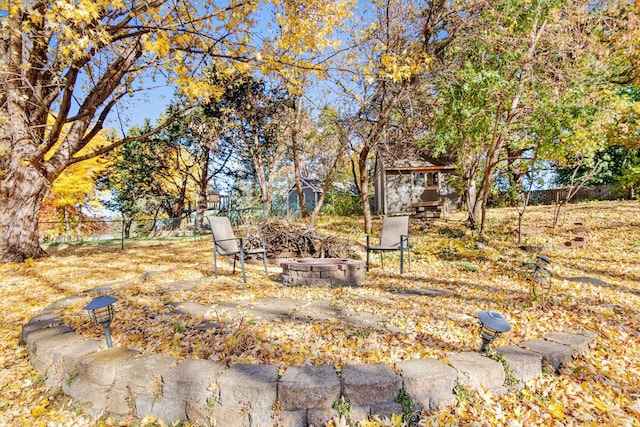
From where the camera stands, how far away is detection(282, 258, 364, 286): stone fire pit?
13.5 ft

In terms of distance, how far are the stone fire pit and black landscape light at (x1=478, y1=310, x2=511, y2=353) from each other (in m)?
2.21

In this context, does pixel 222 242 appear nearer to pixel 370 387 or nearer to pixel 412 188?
pixel 370 387

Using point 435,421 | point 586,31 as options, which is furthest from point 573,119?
point 435,421

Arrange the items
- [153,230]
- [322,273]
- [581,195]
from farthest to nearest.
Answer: [581,195]
[153,230]
[322,273]

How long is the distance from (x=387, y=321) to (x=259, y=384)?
1446 millimetres

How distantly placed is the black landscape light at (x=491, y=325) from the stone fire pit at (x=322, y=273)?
7.26 ft

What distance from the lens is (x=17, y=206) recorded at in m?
5.98

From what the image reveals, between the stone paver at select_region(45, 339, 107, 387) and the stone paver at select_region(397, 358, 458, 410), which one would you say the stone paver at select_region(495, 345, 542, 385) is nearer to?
the stone paver at select_region(397, 358, 458, 410)

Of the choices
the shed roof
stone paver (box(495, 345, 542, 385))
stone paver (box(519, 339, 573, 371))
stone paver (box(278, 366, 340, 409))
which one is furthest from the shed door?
stone paver (box(278, 366, 340, 409))

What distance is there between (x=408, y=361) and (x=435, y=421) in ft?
1.09

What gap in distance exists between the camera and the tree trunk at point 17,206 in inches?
232

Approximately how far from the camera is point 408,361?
6.39 feet

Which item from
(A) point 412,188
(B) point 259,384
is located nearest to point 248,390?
(B) point 259,384

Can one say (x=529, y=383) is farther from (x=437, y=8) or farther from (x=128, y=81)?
(x=128, y=81)
